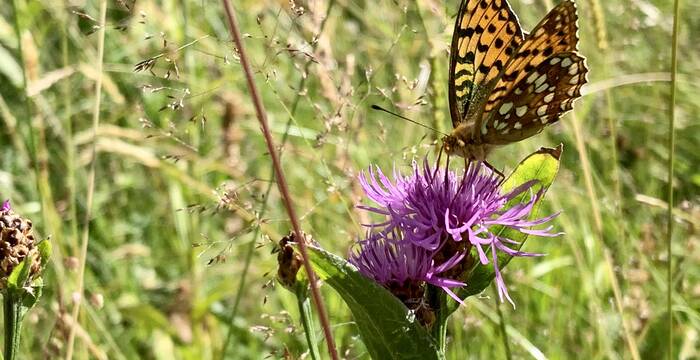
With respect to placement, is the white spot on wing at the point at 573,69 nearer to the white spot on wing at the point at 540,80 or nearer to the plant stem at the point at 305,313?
the white spot on wing at the point at 540,80

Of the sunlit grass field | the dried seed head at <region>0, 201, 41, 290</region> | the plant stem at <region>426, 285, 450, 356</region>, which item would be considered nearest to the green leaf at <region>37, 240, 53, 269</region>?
the dried seed head at <region>0, 201, 41, 290</region>

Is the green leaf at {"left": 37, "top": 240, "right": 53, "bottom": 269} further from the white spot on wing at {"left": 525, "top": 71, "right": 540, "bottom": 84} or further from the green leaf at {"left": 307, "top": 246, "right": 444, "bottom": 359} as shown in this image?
the white spot on wing at {"left": 525, "top": 71, "right": 540, "bottom": 84}

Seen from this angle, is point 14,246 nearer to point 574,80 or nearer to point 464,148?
point 464,148

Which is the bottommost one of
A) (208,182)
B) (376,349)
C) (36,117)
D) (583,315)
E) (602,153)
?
(376,349)

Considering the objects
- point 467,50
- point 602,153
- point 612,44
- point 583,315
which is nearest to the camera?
point 467,50

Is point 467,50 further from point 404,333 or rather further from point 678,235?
point 678,235

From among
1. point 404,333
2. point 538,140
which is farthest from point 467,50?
point 538,140
